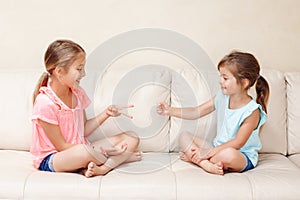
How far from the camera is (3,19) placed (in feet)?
8.74

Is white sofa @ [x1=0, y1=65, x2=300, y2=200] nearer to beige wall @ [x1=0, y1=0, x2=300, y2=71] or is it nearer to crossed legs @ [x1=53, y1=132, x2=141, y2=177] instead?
crossed legs @ [x1=53, y1=132, x2=141, y2=177]

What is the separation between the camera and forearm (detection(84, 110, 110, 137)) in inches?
89.6

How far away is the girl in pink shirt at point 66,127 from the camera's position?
203cm

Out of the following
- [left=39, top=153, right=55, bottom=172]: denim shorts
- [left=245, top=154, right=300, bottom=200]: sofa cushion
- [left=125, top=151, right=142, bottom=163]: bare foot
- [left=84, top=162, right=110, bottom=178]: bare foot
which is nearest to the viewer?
[left=245, top=154, right=300, bottom=200]: sofa cushion

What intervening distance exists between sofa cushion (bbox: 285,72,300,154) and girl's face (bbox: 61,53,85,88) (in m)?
1.05

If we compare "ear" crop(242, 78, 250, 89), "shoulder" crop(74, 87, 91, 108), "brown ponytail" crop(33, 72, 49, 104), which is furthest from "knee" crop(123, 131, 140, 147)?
"ear" crop(242, 78, 250, 89)

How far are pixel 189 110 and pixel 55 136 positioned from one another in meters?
0.67

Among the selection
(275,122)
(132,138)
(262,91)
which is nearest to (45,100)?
(132,138)

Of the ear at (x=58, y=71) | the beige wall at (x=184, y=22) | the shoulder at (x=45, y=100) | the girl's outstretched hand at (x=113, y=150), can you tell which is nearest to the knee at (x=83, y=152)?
the girl's outstretched hand at (x=113, y=150)

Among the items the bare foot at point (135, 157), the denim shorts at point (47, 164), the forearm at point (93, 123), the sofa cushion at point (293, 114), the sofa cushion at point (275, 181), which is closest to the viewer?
the sofa cushion at point (275, 181)

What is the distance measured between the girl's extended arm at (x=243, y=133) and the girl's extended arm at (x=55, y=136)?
0.64m

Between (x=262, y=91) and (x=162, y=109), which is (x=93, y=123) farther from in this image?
(x=262, y=91)

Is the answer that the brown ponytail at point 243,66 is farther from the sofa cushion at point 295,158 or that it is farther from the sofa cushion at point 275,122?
the sofa cushion at point 295,158

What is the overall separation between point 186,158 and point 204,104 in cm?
30
